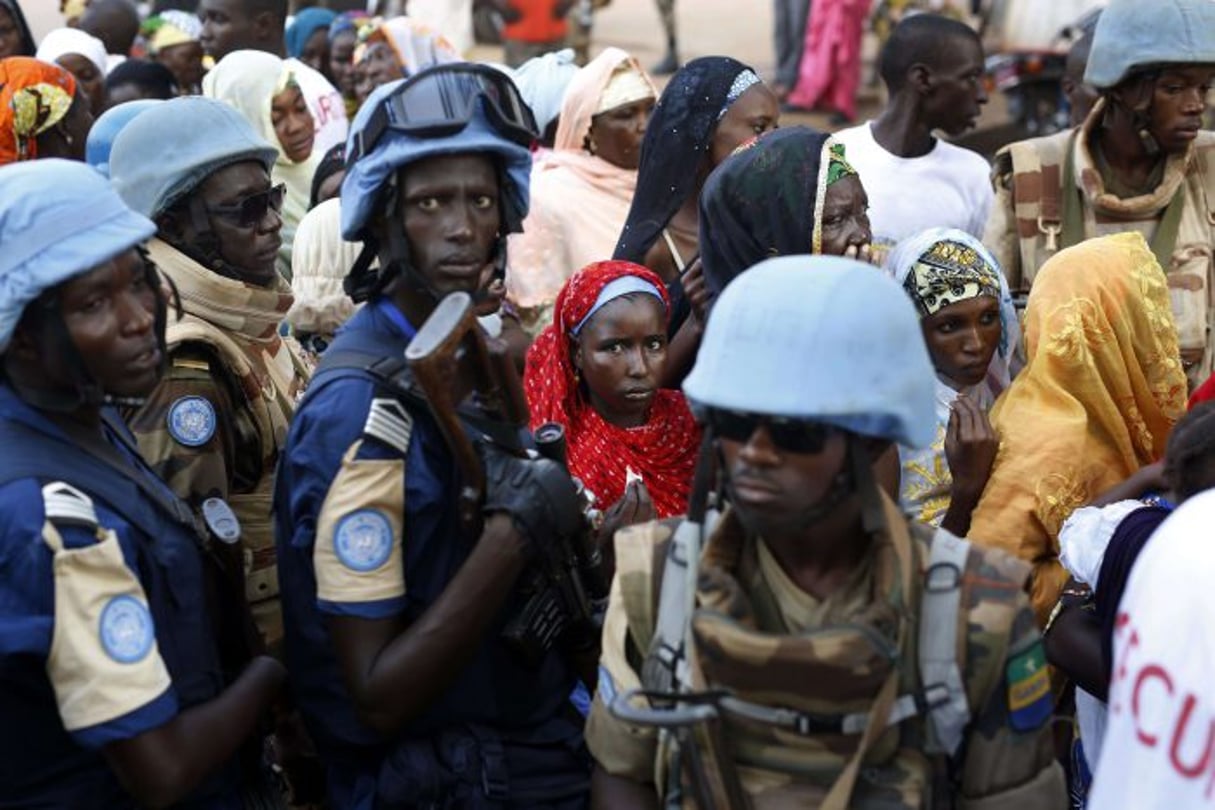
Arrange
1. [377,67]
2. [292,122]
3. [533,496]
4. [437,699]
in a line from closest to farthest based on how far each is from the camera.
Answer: [533,496] < [437,699] < [292,122] < [377,67]

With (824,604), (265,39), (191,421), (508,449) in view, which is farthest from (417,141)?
(265,39)

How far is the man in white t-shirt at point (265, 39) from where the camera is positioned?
25.4ft

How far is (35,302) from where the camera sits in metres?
2.70

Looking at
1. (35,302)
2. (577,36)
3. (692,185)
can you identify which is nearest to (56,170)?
(35,302)

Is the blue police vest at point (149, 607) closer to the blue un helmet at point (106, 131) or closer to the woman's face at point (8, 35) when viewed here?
the blue un helmet at point (106, 131)

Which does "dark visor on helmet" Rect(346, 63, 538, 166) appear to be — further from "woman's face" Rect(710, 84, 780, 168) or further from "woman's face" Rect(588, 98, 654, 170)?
"woman's face" Rect(588, 98, 654, 170)

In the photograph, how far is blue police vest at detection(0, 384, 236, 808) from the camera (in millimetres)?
2668

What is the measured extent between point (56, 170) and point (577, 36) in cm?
1175

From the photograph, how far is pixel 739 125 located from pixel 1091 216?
1.10 metres

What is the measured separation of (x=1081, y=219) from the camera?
494 cm

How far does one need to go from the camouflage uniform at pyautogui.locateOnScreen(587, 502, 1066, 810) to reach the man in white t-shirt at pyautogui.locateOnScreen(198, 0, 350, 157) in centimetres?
568

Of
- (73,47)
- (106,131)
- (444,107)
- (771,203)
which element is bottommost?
(73,47)

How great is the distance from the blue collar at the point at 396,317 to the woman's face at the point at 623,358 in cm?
102

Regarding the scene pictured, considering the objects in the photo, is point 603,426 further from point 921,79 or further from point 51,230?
point 921,79
